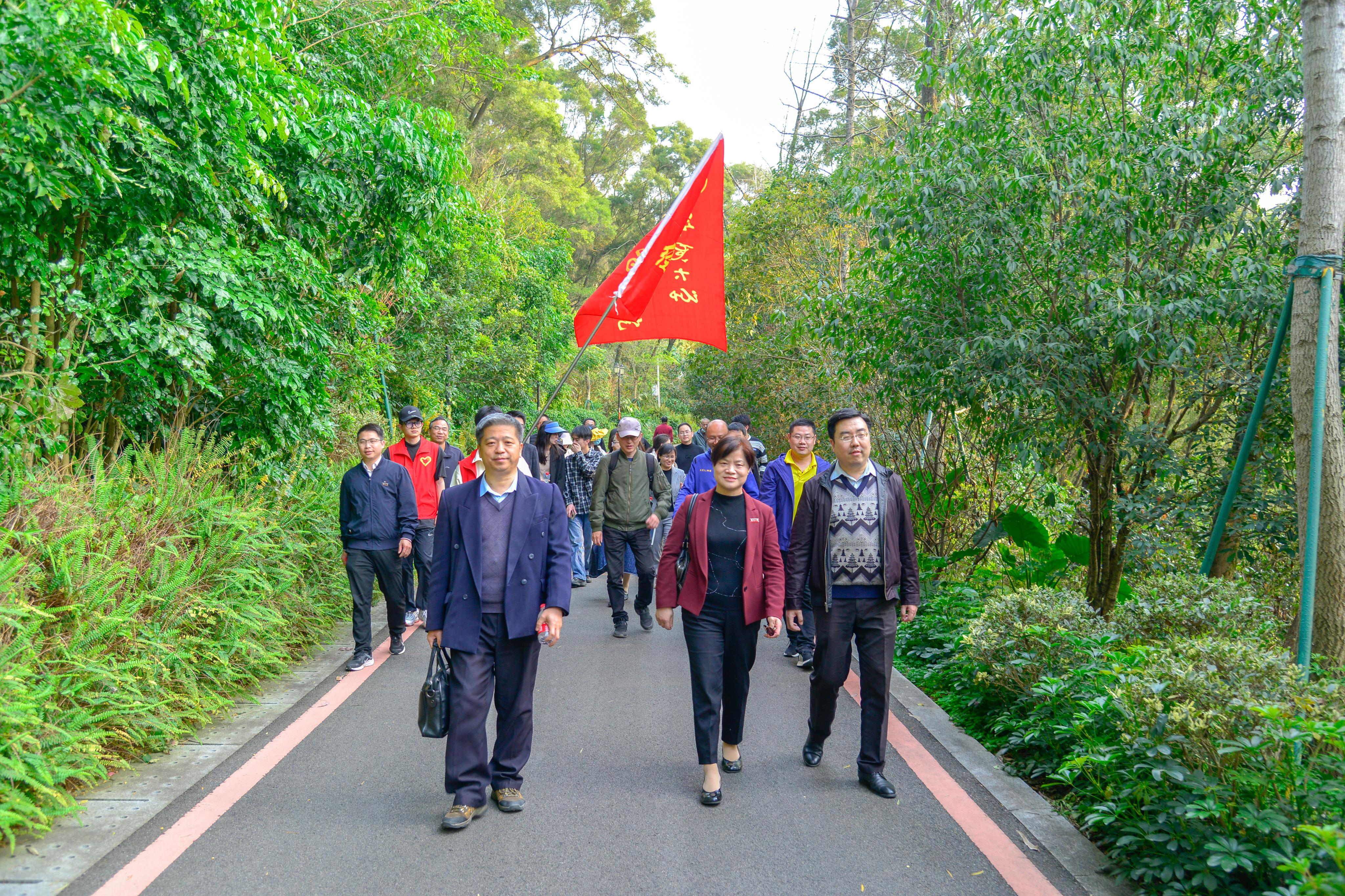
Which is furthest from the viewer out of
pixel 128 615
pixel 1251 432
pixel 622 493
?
pixel 622 493

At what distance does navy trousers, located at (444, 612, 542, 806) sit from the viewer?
4.32m

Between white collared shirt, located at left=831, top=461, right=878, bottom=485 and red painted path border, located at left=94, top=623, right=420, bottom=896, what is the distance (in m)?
3.29

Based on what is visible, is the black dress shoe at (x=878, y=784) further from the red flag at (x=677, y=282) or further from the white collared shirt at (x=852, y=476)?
the red flag at (x=677, y=282)

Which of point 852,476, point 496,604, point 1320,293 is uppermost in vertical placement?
point 1320,293

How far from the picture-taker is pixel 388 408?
39.7ft

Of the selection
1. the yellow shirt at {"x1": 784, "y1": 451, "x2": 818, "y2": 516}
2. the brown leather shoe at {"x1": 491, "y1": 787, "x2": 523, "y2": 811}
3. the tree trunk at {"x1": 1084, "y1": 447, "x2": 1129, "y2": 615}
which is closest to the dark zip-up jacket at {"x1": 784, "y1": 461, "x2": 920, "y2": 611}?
the brown leather shoe at {"x1": 491, "y1": 787, "x2": 523, "y2": 811}

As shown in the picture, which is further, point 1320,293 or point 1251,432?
point 1251,432

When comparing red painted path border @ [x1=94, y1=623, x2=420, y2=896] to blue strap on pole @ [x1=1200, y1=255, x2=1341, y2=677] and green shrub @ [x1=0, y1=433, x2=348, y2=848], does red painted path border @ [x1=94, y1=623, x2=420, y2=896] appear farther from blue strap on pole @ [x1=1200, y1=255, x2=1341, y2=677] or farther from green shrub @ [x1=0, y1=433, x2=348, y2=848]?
blue strap on pole @ [x1=1200, y1=255, x2=1341, y2=677]

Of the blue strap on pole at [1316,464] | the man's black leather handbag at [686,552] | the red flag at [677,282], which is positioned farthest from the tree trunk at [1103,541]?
the man's black leather handbag at [686,552]

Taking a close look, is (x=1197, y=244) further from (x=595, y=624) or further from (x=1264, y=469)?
(x=595, y=624)

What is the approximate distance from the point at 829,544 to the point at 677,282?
3092 millimetres

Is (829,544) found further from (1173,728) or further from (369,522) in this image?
(369,522)

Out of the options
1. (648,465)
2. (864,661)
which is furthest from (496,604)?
(648,465)

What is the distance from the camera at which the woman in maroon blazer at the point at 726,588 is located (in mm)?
4781
